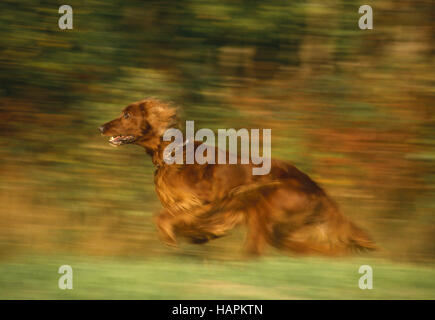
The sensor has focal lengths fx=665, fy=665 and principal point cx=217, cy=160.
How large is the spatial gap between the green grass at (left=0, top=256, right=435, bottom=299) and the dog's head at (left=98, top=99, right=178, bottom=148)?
137cm

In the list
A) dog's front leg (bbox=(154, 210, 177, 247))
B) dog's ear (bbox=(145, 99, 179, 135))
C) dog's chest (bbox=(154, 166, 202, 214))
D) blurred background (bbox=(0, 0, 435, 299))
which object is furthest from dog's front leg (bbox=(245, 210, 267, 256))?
dog's ear (bbox=(145, 99, 179, 135))

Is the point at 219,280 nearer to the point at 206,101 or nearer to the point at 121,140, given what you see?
the point at 121,140

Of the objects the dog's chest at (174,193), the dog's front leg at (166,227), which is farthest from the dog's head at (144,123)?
the dog's front leg at (166,227)

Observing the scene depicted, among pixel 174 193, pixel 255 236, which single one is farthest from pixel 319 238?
pixel 174 193

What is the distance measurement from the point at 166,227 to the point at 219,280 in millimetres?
1647

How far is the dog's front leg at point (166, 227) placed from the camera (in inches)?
279

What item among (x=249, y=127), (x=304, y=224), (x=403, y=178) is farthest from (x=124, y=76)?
(x=403, y=178)

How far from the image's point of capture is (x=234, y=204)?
273 inches

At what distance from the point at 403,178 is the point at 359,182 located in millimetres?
510

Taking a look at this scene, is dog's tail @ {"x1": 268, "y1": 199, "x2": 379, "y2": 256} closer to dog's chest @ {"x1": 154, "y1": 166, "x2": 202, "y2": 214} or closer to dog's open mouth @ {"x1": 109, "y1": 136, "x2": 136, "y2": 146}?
dog's chest @ {"x1": 154, "y1": 166, "x2": 202, "y2": 214}

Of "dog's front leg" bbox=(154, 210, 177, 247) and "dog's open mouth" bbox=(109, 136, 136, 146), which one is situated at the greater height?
"dog's open mouth" bbox=(109, 136, 136, 146)

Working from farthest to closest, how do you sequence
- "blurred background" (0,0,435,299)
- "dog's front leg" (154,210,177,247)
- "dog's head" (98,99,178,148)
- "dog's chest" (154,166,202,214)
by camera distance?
"blurred background" (0,0,435,299) < "dog's front leg" (154,210,177,247) < "dog's head" (98,99,178,148) < "dog's chest" (154,166,202,214)

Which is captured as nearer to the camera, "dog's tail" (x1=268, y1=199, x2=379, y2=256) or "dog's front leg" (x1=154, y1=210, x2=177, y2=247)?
"dog's tail" (x1=268, y1=199, x2=379, y2=256)

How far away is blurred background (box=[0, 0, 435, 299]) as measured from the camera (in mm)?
7773
